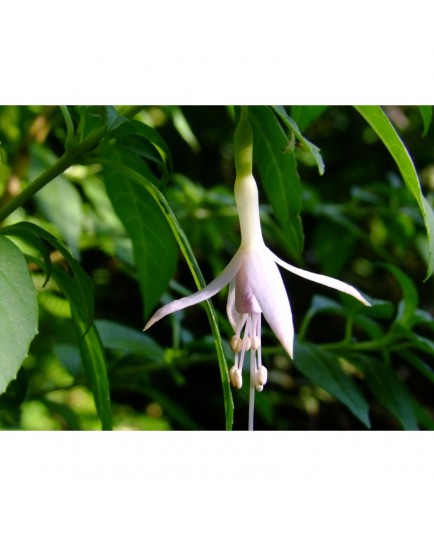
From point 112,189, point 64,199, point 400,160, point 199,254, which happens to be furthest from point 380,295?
point 400,160

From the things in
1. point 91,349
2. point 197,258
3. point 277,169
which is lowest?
point 197,258

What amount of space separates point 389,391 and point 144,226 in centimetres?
28

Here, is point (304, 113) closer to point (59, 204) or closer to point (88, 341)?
Result: point (88, 341)

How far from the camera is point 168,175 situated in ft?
1.92

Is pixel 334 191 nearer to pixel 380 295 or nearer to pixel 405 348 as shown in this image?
pixel 380 295

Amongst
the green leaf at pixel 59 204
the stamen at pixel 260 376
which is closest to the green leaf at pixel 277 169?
the stamen at pixel 260 376

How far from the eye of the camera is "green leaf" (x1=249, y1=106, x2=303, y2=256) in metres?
0.54

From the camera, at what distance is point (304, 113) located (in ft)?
2.10

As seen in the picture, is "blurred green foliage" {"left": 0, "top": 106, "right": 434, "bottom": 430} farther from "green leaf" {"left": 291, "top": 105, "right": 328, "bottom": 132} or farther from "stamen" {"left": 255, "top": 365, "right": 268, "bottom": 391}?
"stamen" {"left": 255, "top": 365, "right": 268, "bottom": 391}

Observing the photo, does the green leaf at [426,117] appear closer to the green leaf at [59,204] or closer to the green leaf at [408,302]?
the green leaf at [408,302]

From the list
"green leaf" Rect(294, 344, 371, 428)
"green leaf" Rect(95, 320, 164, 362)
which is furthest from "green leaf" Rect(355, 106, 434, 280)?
"green leaf" Rect(95, 320, 164, 362)

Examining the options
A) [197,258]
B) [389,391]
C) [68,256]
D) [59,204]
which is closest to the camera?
[68,256]

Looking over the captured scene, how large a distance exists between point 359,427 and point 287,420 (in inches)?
5.8

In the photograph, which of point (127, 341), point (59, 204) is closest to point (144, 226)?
point (127, 341)
